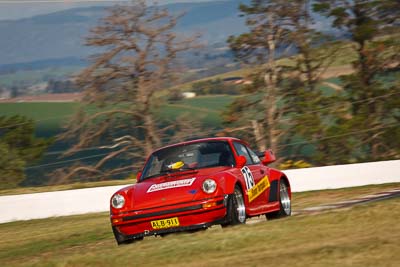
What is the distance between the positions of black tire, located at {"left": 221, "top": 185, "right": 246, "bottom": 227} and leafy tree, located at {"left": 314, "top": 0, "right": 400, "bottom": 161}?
32.2 m

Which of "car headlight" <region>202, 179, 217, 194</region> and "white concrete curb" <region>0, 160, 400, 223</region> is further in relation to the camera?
"white concrete curb" <region>0, 160, 400, 223</region>

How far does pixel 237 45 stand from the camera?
51.2 meters

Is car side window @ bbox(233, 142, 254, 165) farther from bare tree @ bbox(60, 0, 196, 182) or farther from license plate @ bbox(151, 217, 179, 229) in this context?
bare tree @ bbox(60, 0, 196, 182)

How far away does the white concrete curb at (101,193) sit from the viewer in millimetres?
23891

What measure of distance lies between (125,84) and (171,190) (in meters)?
34.0

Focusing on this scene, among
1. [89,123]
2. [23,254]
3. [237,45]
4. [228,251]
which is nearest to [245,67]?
[237,45]

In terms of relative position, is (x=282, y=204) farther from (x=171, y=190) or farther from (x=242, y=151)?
(x=171, y=190)

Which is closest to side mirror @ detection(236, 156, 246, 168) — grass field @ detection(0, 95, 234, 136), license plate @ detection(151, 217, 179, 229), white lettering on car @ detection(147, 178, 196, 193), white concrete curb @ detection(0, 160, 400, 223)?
white lettering on car @ detection(147, 178, 196, 193)

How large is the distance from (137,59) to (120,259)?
1437 inches

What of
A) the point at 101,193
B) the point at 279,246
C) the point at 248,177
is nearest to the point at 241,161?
the point at 248,177

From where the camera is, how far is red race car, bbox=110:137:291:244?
11836 millimetres

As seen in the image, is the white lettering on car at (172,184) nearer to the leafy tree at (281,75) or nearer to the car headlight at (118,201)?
the car headlight at (118,201)

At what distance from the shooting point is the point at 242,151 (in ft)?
45.1

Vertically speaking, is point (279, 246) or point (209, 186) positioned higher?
point (279, 246)
